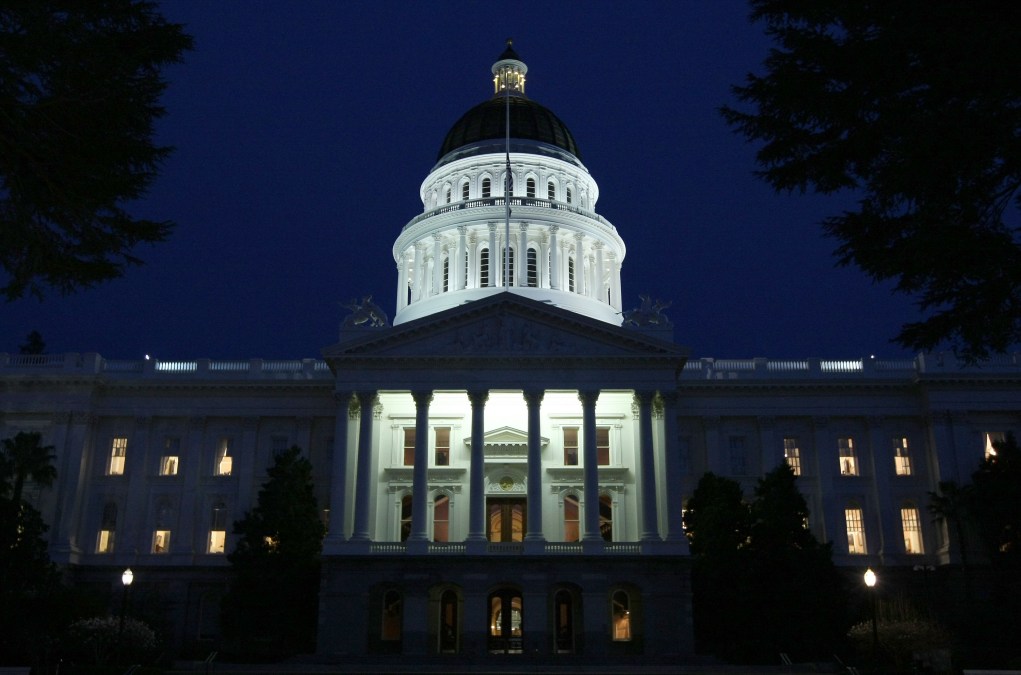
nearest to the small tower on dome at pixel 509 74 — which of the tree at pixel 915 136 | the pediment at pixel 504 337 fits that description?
the pediment at pixel 504 337

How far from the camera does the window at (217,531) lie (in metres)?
59.2

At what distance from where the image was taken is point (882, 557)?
57.6 metres

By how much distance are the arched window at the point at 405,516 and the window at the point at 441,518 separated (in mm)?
1454

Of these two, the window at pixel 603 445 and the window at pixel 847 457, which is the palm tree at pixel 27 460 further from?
the window at pixel 847 457

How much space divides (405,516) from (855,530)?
26.5 meters

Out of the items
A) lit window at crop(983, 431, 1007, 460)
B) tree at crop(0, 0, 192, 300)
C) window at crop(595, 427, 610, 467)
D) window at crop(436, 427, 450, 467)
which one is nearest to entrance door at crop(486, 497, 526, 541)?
window at crop(436, 427, 450, 467)

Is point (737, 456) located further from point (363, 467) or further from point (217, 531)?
point (217, 531)

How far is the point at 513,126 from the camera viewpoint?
260 feet

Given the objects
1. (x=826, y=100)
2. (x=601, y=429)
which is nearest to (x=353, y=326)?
(x=601, y=429)

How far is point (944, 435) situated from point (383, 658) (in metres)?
35.4

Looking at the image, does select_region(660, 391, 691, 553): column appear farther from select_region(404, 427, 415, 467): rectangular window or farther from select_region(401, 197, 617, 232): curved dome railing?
select_region(401, 197, 617, 232): curved dome railing

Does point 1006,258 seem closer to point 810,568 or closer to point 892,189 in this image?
point 892,189

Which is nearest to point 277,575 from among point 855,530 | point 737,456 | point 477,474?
point 477,474

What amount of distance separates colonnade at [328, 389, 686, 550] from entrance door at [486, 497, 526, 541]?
255cm
